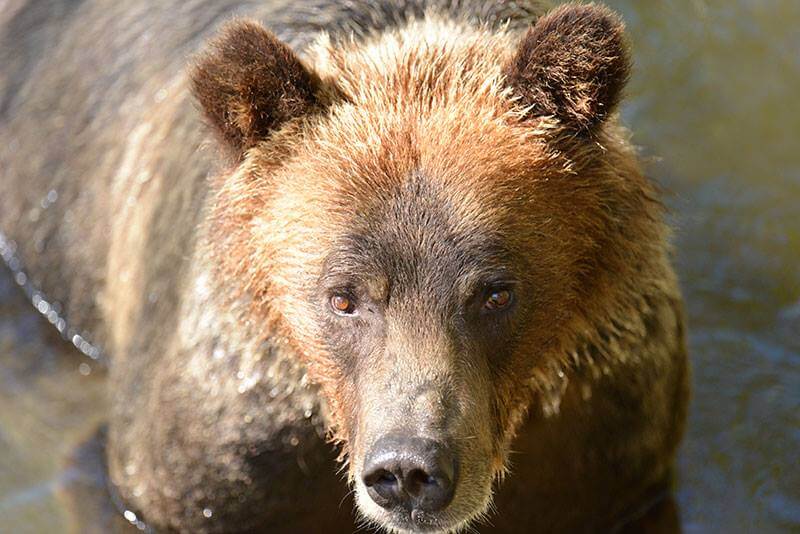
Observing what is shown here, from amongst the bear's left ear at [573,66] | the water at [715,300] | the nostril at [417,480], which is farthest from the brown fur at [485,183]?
the water at [715,300]

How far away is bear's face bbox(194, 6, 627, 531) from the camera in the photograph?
4.71 metres

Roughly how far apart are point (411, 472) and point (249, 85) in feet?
5.04

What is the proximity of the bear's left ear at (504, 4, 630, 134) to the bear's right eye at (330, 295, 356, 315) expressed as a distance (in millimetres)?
968

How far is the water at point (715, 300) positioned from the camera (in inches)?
282

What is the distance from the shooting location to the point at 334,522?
19.9ft

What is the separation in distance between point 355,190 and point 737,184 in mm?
4668

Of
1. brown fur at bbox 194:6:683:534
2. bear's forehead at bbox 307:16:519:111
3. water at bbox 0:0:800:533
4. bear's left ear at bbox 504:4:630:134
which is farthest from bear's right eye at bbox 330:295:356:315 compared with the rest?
water at bbox 0:0:800:533

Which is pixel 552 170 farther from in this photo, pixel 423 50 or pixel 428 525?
pixel 428 525

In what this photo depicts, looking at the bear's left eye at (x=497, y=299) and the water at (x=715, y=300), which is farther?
the water at (x=715, y=300)

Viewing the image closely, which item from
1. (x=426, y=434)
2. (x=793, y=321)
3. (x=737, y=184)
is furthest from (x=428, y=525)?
(x=737, y=184)

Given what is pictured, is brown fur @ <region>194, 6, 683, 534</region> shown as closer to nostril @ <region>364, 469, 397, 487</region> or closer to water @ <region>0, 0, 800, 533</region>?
nostril @ <region>364, 469, 397, 487</region>

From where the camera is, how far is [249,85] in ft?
16.3

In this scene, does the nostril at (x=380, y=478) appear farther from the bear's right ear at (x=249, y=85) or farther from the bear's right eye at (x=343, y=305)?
the bear's right ear at (x=249, y=85)

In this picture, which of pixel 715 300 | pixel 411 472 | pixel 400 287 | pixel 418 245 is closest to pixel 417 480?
pixel 411 472
